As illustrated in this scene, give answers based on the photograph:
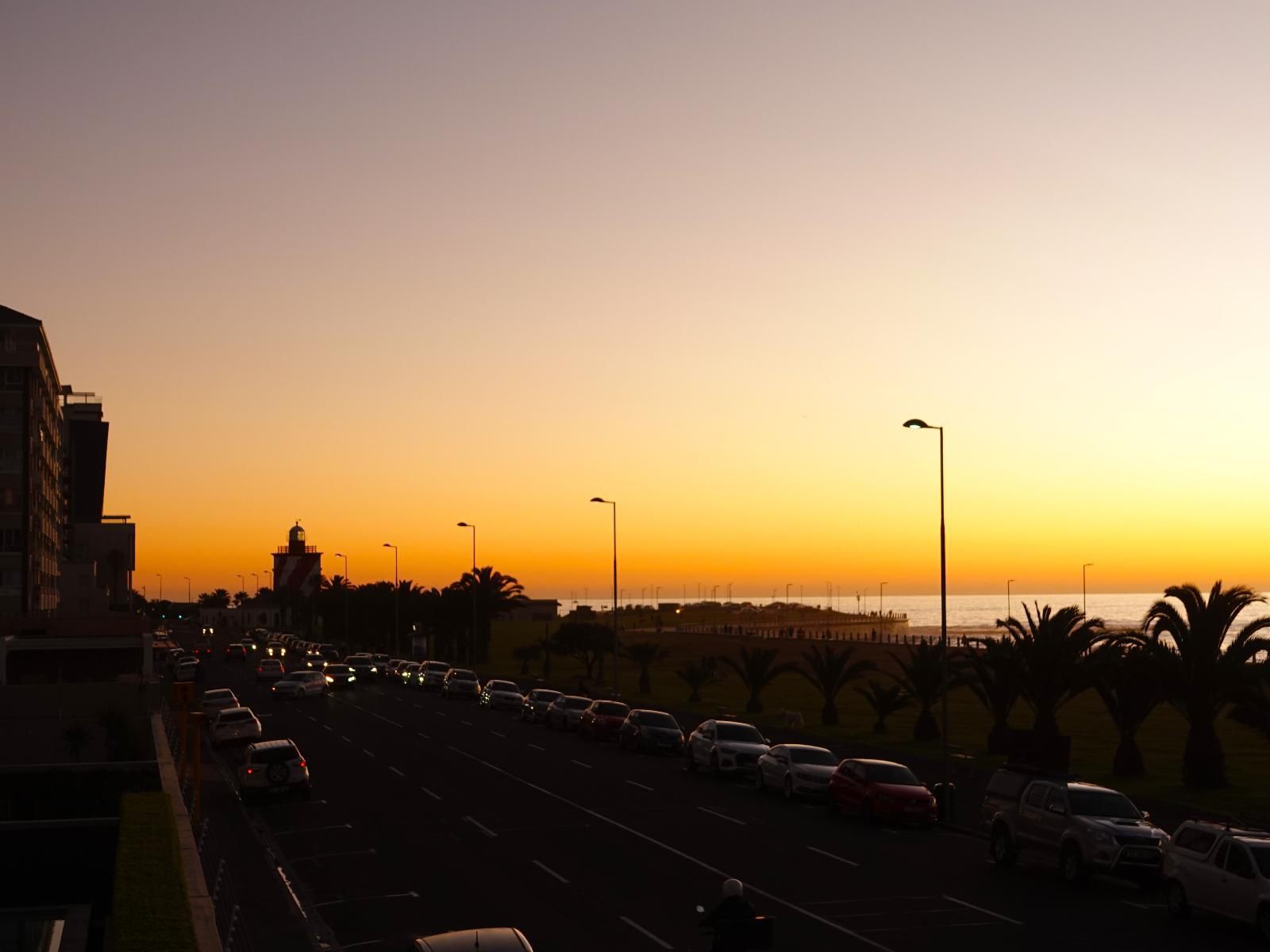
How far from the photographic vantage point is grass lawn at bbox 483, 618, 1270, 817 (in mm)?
35562

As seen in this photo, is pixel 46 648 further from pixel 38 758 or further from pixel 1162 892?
pixel 1162 892

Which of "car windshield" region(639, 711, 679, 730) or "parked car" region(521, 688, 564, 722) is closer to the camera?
"car windshield" region(639, 711, 679, 730)

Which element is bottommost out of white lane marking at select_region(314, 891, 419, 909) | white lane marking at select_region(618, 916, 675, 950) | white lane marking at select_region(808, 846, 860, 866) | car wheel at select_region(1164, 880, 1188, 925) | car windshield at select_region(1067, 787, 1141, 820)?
white lane marking at select_region(314, 891, 419, 909)

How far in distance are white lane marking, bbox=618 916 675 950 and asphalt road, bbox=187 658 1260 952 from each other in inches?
2.1

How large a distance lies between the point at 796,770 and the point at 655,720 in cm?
1340

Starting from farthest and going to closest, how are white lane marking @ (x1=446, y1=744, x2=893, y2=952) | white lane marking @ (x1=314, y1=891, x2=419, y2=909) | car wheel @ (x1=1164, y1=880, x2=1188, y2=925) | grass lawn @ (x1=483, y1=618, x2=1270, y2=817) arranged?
grass lawn @ (x1=483, y1=618, x2=1270, y2=817) < white lane marking @ (x1=314, y1=891, x2=419, y2=909) < car wheel @ (x1=1164, y1=880, x2=1188, y2=925) < white lane marking @ (x1=446, y1=744, x2=893, y2=952)

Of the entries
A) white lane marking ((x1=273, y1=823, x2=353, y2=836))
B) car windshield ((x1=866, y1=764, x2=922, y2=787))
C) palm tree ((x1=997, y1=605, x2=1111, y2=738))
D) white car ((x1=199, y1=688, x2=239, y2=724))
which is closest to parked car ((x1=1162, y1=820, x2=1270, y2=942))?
car windshield ((x1=866, y1=764, x2=922, y2=787))

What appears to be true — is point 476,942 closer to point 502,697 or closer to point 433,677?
point 502,697

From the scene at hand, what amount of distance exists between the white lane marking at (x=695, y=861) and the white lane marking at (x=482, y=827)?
2779mm

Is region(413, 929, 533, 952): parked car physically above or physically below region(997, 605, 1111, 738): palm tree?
below

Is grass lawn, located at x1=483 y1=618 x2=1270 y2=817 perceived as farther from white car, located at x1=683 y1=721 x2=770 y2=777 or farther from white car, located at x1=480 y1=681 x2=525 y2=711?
white car, located at x1=480 y1=681 x2=525 y2=711

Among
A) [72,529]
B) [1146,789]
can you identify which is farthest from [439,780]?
[72,529]

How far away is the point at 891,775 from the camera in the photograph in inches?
1275

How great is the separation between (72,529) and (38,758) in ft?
365
